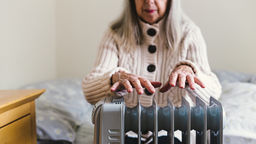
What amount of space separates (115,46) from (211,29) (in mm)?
1339

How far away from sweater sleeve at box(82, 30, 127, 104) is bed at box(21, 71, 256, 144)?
9.2 inches

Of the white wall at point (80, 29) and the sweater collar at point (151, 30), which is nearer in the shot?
the sweater collar at point (151, 30)

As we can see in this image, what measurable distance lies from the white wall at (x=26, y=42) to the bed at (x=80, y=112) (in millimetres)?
149

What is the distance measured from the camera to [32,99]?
3.15 feet

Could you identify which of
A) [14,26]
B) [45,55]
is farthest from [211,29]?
[14,26]

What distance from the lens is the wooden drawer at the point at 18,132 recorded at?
0.81 m

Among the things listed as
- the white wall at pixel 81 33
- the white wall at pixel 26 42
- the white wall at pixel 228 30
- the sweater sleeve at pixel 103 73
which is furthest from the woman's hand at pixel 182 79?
the white wall at pixel 228 30

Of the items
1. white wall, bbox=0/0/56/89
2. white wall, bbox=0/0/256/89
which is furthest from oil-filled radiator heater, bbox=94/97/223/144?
white wall, bbox=0/0/256/89

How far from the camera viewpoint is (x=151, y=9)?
113cm

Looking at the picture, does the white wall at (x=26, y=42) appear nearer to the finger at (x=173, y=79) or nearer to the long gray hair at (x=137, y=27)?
the long gray hair at (x=137, y=27)

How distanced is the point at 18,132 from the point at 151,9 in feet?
1.96

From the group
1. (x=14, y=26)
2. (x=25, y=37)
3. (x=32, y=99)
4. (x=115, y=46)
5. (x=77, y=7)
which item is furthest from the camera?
(x=77, y=7)

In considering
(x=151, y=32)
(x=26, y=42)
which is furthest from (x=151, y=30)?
(x=26, y=42)

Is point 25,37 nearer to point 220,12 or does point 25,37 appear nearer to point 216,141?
point 220,12
